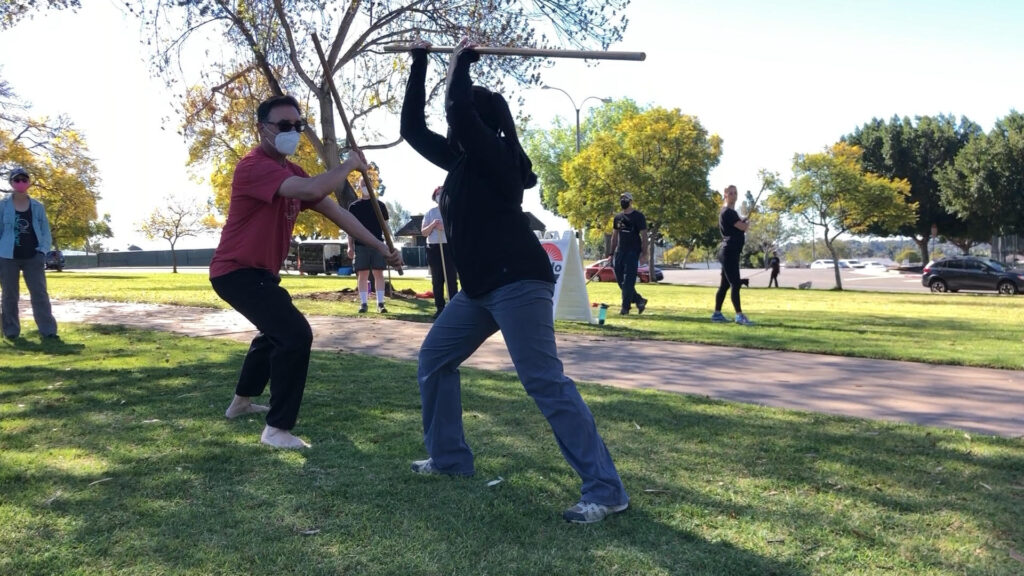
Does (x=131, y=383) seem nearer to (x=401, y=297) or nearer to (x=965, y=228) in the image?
(x=401, y=297)

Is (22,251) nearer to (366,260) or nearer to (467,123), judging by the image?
(366,260)

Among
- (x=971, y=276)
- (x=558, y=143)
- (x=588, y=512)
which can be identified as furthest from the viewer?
(x=558, y=143)

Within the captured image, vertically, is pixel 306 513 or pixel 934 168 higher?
pixel 934 168

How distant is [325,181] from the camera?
4.04 meters

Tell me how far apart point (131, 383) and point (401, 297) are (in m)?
10.6

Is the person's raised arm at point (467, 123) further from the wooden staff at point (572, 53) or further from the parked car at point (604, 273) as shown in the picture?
the parked car at point (604, 273)

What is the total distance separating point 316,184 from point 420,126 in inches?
26.5

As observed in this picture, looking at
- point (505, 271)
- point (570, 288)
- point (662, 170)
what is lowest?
point (570, 288)

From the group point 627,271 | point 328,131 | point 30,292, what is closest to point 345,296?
point 328,131

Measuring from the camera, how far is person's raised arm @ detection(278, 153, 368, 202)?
400 cm

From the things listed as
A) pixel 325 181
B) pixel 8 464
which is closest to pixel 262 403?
pixel 8 464

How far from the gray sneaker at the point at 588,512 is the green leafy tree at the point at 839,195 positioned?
37.5 metres

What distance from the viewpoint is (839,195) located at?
38.8 metres

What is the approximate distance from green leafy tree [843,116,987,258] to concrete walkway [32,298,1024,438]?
57.5 meters
